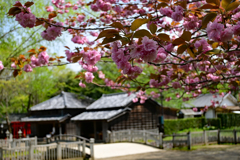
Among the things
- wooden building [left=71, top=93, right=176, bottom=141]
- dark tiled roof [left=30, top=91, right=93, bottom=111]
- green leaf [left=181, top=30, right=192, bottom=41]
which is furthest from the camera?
dark tiled roof [left=30, top=91, right=93, bottom=111]

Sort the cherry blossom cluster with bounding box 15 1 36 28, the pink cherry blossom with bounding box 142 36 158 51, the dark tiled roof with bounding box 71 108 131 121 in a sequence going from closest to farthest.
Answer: the pink cherry blossom with bounding box 142 36 158 51, the cherry blossom cluster with bounding box 15 1 36 28, the dark tiled roof with bounding box 71 108 131 121

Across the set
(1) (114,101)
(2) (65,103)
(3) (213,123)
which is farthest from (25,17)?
(3) (213,123)

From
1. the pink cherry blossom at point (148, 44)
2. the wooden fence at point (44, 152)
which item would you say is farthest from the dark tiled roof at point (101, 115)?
the pink cherry blossom at point (148, 44)

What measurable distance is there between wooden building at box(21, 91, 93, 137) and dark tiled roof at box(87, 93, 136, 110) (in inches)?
97.5

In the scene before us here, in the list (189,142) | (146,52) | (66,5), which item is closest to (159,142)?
(189,142)

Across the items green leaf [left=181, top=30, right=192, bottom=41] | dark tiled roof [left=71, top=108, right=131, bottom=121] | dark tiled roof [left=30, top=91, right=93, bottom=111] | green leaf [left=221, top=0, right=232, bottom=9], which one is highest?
green leaf [left=221, top=0, right=232, bottom=9]

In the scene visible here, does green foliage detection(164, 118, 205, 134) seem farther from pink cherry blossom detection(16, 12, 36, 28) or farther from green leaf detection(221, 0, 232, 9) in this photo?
green leaf detection(221, 0, 232, 9)

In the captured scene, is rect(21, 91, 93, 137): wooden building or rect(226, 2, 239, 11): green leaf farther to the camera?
rect(21, 91, 93, 137): wooden building

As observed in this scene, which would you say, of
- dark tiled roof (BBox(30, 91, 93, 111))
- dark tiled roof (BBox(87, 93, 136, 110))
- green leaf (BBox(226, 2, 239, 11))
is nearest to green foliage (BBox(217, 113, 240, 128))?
dark tiled roof (BBox(87, 93, 136, 110))

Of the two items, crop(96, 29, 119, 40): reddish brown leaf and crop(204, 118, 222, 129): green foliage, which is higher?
crop(96, 29, 119, 40): reddish brown leaf

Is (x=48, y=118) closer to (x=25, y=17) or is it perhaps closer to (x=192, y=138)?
(x=192, y=138)

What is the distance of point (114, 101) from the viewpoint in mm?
23250

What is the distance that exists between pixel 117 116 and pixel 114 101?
10.9ft

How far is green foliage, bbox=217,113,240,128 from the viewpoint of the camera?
26697 millimetres
